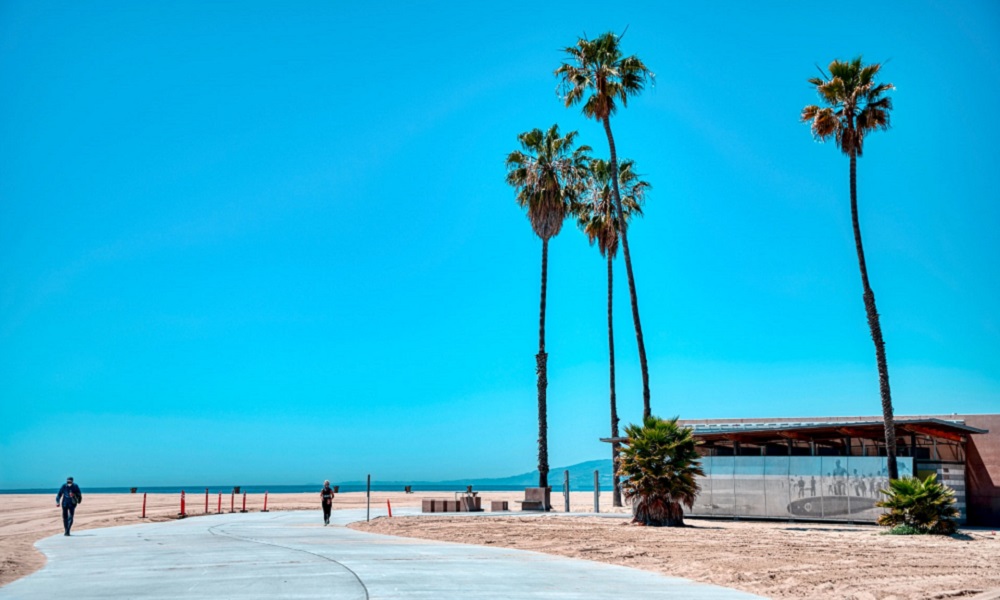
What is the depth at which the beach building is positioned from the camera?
102ft

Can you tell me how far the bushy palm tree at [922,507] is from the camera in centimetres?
2688

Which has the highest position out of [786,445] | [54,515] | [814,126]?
[814,126]

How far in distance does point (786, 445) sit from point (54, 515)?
3374 centimetres

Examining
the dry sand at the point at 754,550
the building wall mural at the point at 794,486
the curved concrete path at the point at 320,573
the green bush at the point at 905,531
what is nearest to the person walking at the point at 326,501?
the dry sand at the point at 754,550

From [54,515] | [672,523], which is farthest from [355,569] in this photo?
[54,515]

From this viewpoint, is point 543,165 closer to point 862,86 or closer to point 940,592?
point 862,86

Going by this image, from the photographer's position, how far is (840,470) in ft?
104

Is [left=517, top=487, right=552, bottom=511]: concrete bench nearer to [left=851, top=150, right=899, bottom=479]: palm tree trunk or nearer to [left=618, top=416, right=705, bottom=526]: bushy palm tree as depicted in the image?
[left=618, top=416, right=705, bottom=526]: bushy palm tree

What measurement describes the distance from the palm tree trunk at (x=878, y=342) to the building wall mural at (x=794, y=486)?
2.36 feet

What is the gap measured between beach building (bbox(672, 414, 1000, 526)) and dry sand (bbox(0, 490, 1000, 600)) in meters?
1.09

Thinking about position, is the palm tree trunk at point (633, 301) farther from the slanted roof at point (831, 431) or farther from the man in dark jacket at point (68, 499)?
the man in dark jacket at point (68, 499)

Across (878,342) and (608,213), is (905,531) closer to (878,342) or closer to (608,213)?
(878,342)

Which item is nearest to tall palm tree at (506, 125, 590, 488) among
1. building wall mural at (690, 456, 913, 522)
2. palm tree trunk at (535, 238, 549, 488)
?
palm tree trunk at (535, 238, 549, 488)

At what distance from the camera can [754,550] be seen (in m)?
21.9
